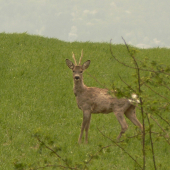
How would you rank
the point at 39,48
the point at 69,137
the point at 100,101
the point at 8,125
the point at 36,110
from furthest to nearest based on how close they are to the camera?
1. the point at 39,48
2. the point at 36,110
3. the point at 8,125
4. the point at 69,137
5. the point at 100,101

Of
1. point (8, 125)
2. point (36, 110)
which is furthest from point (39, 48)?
point (8, 125)

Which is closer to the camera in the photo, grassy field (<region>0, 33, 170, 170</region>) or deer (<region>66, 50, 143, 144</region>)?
grassy field (<region>0, 33, 170, 170</region>)

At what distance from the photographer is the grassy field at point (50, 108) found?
8.83m

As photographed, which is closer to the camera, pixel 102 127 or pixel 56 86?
pixel 102 127

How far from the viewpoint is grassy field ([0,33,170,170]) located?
8828 millimetres

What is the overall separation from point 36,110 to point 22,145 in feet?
10.8

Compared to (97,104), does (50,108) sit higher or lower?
lower

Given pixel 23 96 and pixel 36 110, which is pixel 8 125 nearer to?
pixel 36 110

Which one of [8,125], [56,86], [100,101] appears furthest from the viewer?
[56,86]

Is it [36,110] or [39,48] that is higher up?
[39,48]

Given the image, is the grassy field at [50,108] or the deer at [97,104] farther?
the deer at [97,104]

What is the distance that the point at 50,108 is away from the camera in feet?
45.1

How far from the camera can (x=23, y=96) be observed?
15055 mm

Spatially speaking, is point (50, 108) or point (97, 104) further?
point (50, 108)
